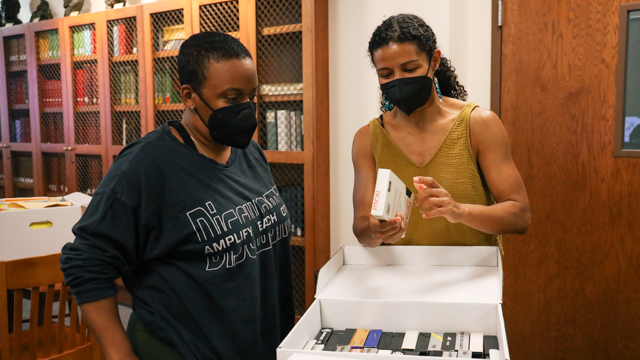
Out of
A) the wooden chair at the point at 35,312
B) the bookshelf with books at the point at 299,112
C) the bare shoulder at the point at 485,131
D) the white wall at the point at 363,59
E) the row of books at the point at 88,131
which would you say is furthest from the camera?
the row of books at the point at 88,131

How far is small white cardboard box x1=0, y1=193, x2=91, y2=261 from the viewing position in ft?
7.07

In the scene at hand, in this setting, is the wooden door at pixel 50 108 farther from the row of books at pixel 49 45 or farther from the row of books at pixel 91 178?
the row of books at pixel 91 178

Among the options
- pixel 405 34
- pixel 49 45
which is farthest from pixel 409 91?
pixel 49 45

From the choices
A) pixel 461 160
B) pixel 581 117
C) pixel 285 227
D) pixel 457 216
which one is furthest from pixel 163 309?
pixel 581 117

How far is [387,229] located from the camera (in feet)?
3.61

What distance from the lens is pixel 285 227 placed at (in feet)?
4.04

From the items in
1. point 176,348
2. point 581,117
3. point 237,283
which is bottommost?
point 176,348

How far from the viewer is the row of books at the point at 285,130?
2.77m

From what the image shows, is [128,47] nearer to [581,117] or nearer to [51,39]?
[51,39]

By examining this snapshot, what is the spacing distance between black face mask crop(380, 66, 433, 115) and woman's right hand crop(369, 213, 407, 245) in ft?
1.15

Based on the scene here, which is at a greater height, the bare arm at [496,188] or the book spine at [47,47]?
the book spine at [47,47]

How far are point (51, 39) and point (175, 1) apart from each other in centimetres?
145

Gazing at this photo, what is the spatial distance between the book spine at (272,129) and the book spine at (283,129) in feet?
0.08

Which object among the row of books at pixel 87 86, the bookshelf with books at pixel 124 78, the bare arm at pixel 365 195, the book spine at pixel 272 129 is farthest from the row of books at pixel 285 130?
the row of books at pixel 87 86
